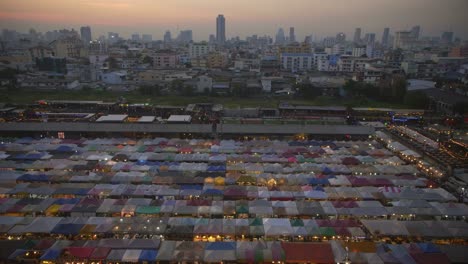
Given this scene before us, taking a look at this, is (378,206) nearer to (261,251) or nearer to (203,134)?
(261,251)

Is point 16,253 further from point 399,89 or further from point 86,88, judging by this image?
point 399,89

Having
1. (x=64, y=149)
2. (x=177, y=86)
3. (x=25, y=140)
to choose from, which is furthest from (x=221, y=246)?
(x=177, y=86)

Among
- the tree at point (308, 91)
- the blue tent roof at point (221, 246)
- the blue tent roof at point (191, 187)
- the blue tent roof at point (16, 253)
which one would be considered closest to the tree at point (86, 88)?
the tree at point (308, 91)

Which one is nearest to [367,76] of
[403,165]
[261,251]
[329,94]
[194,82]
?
[329,94]

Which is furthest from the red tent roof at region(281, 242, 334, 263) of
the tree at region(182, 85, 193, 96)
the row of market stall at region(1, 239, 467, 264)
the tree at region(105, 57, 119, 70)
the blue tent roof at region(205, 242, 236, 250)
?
the tree at region(105, 57, 119, 70)

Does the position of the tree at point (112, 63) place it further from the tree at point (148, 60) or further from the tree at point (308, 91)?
the tree at point (308, 91)

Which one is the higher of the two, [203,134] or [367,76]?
[367,76]
